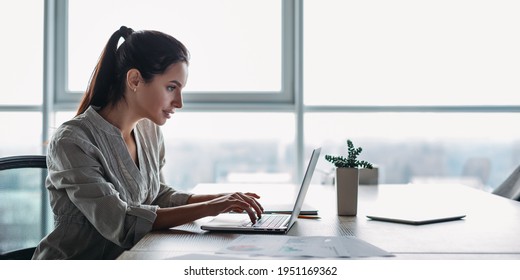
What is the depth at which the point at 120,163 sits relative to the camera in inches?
66.6

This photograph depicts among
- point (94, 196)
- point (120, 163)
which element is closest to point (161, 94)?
point (120, 163)

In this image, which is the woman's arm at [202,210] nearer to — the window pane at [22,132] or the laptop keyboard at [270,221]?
the laptop keyboard at [270,221]

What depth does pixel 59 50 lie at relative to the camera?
3438mm

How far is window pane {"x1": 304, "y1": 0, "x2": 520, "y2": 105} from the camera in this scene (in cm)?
341

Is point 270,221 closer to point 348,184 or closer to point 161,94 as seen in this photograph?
point 348,184

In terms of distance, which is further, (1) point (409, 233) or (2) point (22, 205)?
(2) point (22, 205)

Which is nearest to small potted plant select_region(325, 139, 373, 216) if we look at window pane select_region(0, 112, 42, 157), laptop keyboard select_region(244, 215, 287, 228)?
laptop keyboard select_region(244, 215, 287, 228)

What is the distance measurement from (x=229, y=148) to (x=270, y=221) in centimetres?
196

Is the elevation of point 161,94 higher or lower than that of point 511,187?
higher

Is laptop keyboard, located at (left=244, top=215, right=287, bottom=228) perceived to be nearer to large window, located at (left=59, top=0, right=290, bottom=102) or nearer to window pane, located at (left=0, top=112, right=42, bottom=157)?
large window, located at (left=59, top=0, right=290, bottom=102)

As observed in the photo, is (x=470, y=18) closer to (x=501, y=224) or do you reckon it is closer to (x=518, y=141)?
(x=518, y=141)

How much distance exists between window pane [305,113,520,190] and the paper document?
6.99 feet

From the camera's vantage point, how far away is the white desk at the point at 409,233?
3.84 ft

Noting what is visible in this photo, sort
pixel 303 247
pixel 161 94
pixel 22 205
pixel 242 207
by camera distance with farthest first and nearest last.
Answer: pixel 161 94 < pixel 22 205 < pixel 242 207 < pixel 303 247
